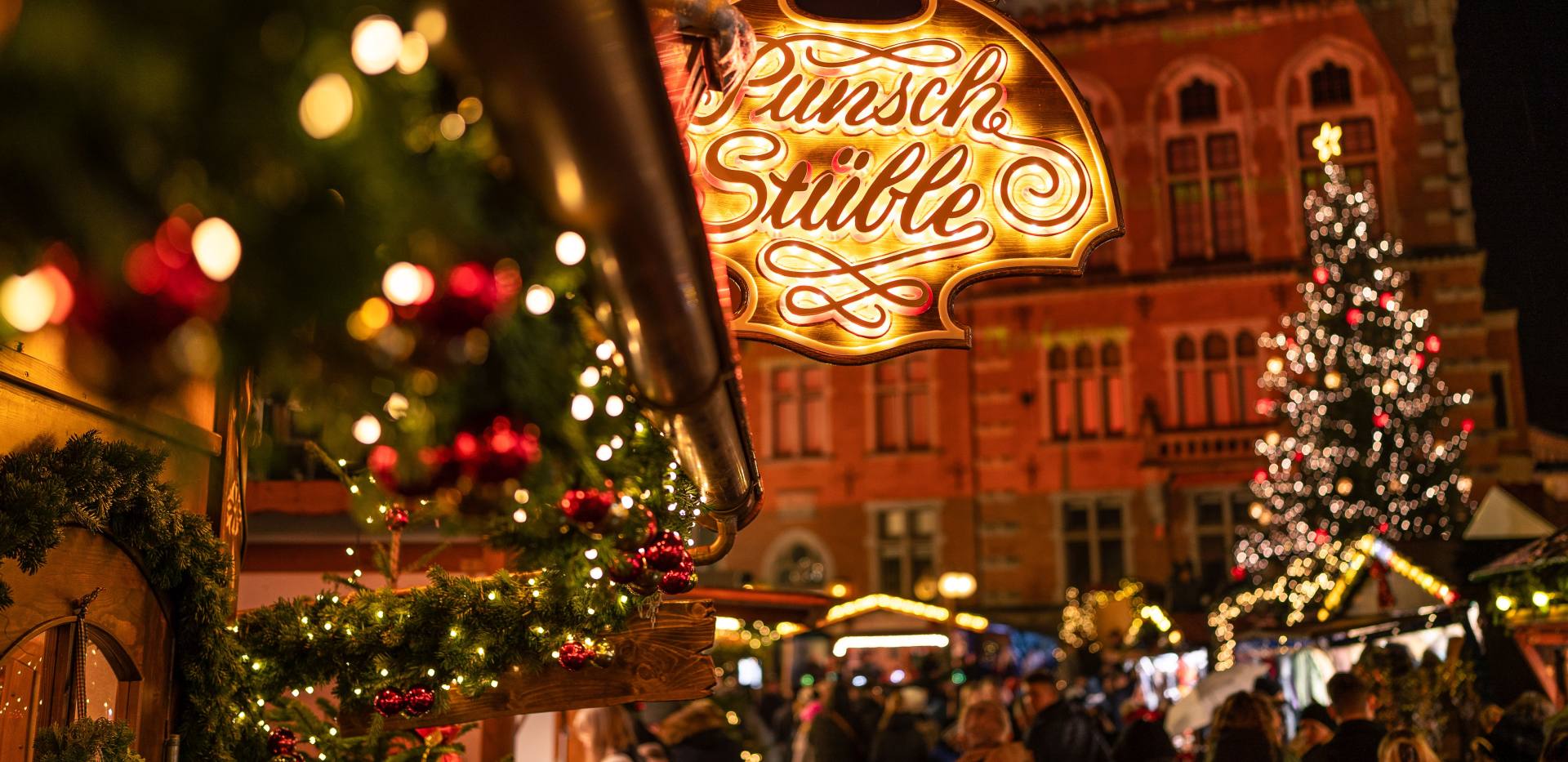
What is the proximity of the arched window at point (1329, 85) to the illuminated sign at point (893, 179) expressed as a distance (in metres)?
25.9

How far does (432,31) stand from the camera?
3.22 feet

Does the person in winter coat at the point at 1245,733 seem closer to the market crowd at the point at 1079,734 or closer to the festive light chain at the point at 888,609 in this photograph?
the market crowd at the point at 1079,734

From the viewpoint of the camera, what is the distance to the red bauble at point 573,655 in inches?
159

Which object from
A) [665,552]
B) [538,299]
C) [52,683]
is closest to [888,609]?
[665,552]

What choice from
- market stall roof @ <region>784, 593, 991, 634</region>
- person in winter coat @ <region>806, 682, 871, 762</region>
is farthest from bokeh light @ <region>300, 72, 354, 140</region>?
market stall roof @ <region>784, 593, 991, 634</region>

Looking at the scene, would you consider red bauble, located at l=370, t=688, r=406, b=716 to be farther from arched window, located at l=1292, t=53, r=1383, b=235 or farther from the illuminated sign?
arched window, located at l=1292, t=53, r=1383, b=235

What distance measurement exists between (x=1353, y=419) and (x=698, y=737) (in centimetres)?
1585

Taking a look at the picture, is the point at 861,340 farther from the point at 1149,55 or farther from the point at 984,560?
the point at 1149,55

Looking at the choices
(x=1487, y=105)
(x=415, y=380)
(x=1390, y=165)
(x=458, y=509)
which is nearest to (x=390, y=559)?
(x=458, y=509)

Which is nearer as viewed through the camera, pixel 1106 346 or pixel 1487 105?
pixel 1487 105

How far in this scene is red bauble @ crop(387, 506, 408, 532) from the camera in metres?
4.16

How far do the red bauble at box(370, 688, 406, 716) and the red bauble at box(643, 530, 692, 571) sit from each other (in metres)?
1.33

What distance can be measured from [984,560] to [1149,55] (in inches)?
472

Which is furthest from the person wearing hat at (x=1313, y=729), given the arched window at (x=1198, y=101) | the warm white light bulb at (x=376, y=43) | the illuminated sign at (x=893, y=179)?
the arched window at (x=1198, y=101)
